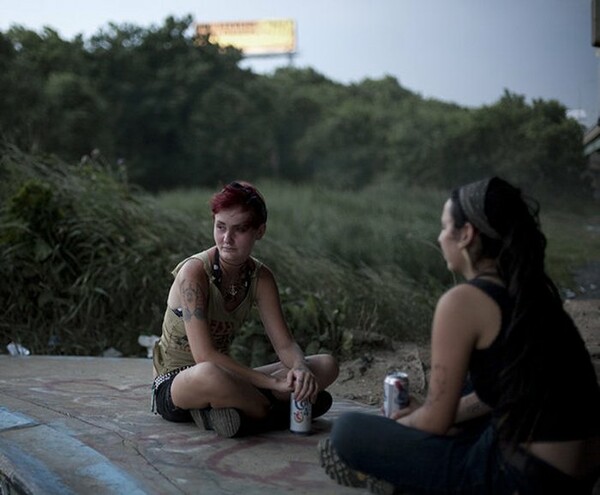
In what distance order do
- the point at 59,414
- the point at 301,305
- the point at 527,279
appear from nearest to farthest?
the point at 527,279 < the point at 59,414 < the point at 301,305

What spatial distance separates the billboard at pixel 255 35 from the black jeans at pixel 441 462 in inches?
412

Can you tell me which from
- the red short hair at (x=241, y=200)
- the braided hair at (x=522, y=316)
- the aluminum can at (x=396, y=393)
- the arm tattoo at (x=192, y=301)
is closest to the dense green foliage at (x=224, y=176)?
the arm tattoo at (x=192, y=301)

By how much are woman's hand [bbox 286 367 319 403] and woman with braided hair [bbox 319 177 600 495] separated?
0.89 metres

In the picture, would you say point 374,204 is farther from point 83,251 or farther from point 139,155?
point 139,155

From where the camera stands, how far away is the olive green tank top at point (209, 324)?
365 cm

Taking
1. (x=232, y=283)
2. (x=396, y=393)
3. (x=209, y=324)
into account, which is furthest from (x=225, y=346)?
(x=396, y=393)

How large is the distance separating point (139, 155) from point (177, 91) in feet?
4.51

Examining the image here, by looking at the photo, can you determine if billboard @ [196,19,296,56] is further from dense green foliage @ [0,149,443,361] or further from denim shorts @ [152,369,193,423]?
denim shorts @ [152,369,193,423]

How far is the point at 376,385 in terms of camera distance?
496 centimetres

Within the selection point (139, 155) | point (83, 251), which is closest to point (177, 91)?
point (139, 155)

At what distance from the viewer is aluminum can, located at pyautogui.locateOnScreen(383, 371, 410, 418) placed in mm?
2824

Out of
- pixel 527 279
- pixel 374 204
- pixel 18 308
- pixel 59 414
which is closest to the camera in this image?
pixel 527 279

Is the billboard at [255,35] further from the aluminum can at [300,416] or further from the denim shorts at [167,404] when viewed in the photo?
the aluminum can at [300,416]

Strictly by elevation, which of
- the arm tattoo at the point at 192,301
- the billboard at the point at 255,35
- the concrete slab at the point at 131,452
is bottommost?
the concrete slab at the point at 131,452
